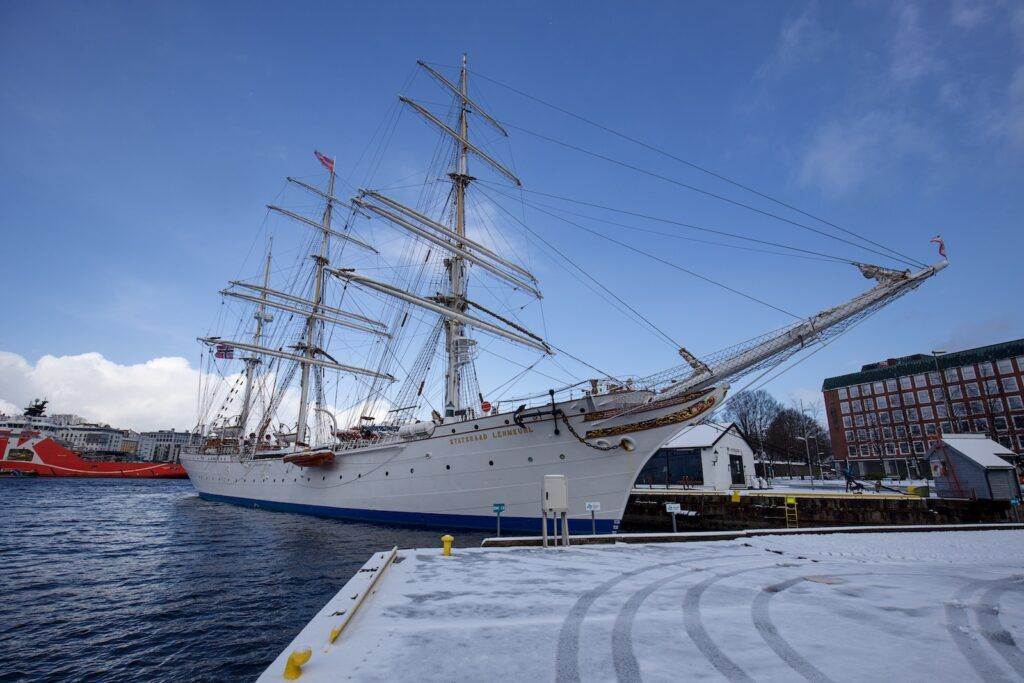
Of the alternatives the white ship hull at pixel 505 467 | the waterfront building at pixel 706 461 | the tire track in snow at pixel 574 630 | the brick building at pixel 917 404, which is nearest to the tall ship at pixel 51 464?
the white ship hull at pixel 505 467

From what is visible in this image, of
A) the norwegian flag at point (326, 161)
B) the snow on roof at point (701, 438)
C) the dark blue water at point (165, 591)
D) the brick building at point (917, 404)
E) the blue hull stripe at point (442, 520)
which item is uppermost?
the norwegian flag at point (326, 161)

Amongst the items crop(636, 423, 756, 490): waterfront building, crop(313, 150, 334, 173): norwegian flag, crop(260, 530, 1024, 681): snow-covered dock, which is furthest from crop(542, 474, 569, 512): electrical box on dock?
crop(313, 150, 334, 173): norwegian flag

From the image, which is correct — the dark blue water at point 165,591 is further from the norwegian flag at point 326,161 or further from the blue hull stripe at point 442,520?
the norwegian flag at point 326,161

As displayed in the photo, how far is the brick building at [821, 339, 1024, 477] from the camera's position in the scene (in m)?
51.6

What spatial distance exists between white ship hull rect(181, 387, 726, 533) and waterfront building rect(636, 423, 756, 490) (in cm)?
1433

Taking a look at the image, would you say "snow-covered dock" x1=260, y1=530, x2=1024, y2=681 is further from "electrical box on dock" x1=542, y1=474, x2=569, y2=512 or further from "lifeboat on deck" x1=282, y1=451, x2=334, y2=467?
"lifeboat on deck" x1=282, y1=451, x2=334, y2=467

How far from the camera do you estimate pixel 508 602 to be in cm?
570

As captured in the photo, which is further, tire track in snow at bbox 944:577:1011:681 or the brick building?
the brick building

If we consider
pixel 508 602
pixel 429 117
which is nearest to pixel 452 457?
pixel 508 602

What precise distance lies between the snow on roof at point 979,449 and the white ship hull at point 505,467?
13331 mm

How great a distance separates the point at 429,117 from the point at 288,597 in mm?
24662

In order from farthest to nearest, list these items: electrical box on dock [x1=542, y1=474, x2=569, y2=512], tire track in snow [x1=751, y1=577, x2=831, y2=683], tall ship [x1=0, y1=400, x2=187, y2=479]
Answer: tall ship [x1=0, y1=400, x2=187, y2=479]
electrical box on dock [x1=542, y1=474, x2=569, y2=512]
tire track in snow [x1=751, y1=577, x2=831, y2=683]

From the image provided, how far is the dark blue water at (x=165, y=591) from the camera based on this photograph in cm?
732

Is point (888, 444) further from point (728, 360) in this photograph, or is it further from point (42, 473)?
point (42, 473)
